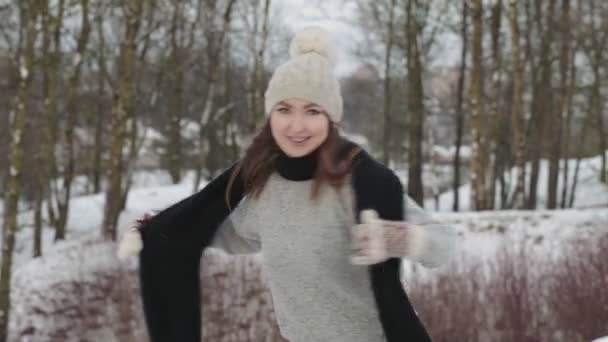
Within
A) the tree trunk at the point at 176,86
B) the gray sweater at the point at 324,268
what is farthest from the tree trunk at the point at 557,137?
the gray sweater at the point at 324,268

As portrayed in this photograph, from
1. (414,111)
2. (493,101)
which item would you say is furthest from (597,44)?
(414,111)

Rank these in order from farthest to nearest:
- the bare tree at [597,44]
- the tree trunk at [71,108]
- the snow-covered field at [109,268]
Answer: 1. the bare tree at [597,44]
2. the tree trunk at [71,108]
3. the snow-covered field at [109,268]

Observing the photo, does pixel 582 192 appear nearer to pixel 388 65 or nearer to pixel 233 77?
pixel 388 65

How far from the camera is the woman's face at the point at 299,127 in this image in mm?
1595

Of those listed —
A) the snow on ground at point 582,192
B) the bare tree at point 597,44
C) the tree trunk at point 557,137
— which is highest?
the bare tree at point 597,44

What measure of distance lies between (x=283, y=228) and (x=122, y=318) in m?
5.79

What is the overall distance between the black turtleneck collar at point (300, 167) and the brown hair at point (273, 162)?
2cm

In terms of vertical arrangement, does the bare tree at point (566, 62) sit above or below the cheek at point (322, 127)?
above

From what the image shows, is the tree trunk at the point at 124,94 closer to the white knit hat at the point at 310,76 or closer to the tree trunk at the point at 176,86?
the tree trunk at the point at 176,86

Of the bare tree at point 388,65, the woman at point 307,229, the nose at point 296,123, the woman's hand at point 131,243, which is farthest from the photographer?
the bare tree at point 388,65

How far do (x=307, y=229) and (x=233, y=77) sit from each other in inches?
816

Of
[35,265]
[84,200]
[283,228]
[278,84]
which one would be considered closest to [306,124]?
[278,84]

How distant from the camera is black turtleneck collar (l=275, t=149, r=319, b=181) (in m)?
1.59

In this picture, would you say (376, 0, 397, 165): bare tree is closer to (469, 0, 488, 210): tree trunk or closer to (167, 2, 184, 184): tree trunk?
(167, 2, 184, 184): tree trunk
